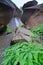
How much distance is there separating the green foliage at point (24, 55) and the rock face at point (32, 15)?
48.1 inches

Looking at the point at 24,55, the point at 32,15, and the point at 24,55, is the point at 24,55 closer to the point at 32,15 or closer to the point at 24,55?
the point at 24,55

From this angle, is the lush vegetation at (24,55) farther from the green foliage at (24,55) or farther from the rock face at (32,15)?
the rock face at (32,15)

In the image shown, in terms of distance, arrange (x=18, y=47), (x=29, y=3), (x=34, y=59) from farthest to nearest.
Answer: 1. (x=29, y=3)
2. (x=18, y=47)
3. (x=34, y=59)

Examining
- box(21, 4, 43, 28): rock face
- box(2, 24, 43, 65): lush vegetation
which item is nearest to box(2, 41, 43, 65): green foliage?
box(2, 24, 43, 65): lush vegetation

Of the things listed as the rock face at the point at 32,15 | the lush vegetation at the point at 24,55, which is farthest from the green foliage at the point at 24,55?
the rock face at the point at 32,15

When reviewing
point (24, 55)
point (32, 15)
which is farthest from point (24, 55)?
point (32, 15)

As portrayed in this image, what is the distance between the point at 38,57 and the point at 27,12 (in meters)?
1.75

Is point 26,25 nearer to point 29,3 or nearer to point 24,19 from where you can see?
point 24,19

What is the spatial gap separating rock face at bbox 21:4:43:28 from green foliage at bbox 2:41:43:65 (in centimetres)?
122

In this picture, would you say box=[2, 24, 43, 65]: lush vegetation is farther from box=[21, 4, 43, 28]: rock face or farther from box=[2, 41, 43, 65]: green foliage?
box=[21, 4, 43, 28]: rock face

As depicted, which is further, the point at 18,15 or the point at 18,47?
the point at 18,15

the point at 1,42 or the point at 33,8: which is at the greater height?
the point at 33,8

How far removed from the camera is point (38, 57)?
1447 millimetres

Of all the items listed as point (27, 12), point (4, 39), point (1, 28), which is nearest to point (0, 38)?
point (4, 39)
